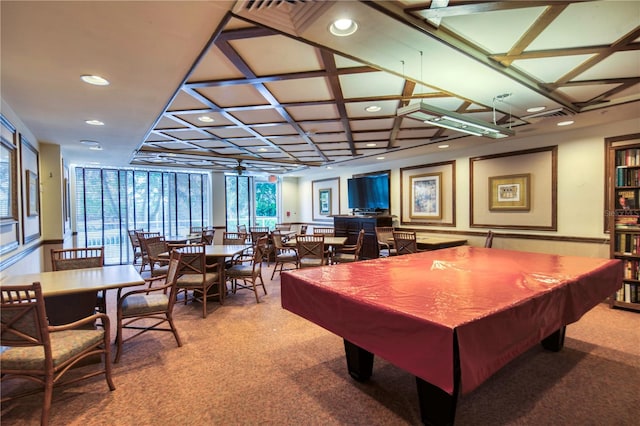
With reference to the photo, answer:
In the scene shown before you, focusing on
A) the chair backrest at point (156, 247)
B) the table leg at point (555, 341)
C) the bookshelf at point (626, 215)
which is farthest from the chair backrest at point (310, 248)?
the bookshelf at point (626, 215)

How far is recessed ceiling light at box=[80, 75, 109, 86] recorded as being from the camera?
8.19 ft

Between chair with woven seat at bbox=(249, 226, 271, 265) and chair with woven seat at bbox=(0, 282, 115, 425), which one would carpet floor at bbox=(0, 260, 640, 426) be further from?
chair with woven seat at bbox=(249, 226, 271, 265)

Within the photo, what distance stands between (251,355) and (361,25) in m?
2.95

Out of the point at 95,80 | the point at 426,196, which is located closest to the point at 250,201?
the point at 426,196

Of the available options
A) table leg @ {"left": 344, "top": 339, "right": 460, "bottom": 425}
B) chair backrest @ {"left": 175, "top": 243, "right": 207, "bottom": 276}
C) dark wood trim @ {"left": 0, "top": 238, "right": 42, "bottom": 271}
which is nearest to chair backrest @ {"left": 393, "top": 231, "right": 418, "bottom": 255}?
chair backrest @ {"left": 175, "top": 243, "right": 207, "bottom": 276}

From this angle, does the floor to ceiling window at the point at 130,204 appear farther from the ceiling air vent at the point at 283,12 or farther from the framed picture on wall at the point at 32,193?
the ceiling air vent at the point at 283,12

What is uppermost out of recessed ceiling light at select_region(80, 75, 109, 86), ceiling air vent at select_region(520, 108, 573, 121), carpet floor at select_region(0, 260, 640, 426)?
ceiling air vent at select_region(520, 108, 573, 121)

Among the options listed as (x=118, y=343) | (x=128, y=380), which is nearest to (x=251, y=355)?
(x=128, y=380)

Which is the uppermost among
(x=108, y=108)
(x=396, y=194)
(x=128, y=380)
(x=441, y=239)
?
(x=108, y=108)

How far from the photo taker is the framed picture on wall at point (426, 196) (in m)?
6.73

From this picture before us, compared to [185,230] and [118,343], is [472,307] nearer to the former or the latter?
[118,343]

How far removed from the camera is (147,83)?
2.67 m

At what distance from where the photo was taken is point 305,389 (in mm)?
2416

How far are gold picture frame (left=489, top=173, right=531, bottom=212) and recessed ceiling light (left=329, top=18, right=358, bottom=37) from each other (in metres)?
4.75
